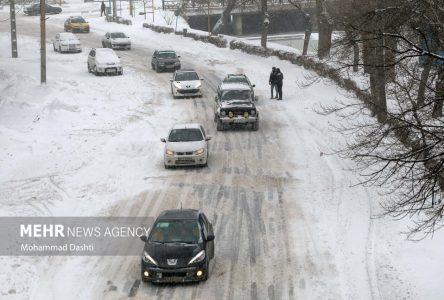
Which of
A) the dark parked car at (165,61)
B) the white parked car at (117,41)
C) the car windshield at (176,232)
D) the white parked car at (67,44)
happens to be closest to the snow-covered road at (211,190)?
the car windshield at (176,232)

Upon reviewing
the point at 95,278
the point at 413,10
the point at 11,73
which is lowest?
the point at 95,278

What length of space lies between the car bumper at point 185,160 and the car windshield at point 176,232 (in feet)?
26.3

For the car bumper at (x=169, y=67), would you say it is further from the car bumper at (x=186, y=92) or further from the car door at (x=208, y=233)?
the car door at (x=208, y=233)

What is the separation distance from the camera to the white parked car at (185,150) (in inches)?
922

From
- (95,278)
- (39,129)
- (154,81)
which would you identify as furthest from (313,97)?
(95,278)

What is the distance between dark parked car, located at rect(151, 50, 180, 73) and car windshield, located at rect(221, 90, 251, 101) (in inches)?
537

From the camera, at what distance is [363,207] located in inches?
787

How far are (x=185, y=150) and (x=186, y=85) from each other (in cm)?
1255

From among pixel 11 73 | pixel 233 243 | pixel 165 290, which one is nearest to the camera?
pixel 165 290

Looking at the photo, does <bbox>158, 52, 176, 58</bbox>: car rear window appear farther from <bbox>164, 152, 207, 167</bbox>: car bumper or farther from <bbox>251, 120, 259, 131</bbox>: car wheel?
<bbox>164, 152, 207, 167</bbox>: car bumper

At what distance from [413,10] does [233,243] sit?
782cm

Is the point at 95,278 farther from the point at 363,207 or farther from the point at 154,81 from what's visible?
Result: the point at 154,81

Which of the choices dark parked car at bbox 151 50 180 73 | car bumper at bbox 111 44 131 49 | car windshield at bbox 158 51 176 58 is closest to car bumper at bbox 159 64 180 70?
dark parked car at bbox 151 50 180 73

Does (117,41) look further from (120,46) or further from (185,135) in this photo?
(185,135)
